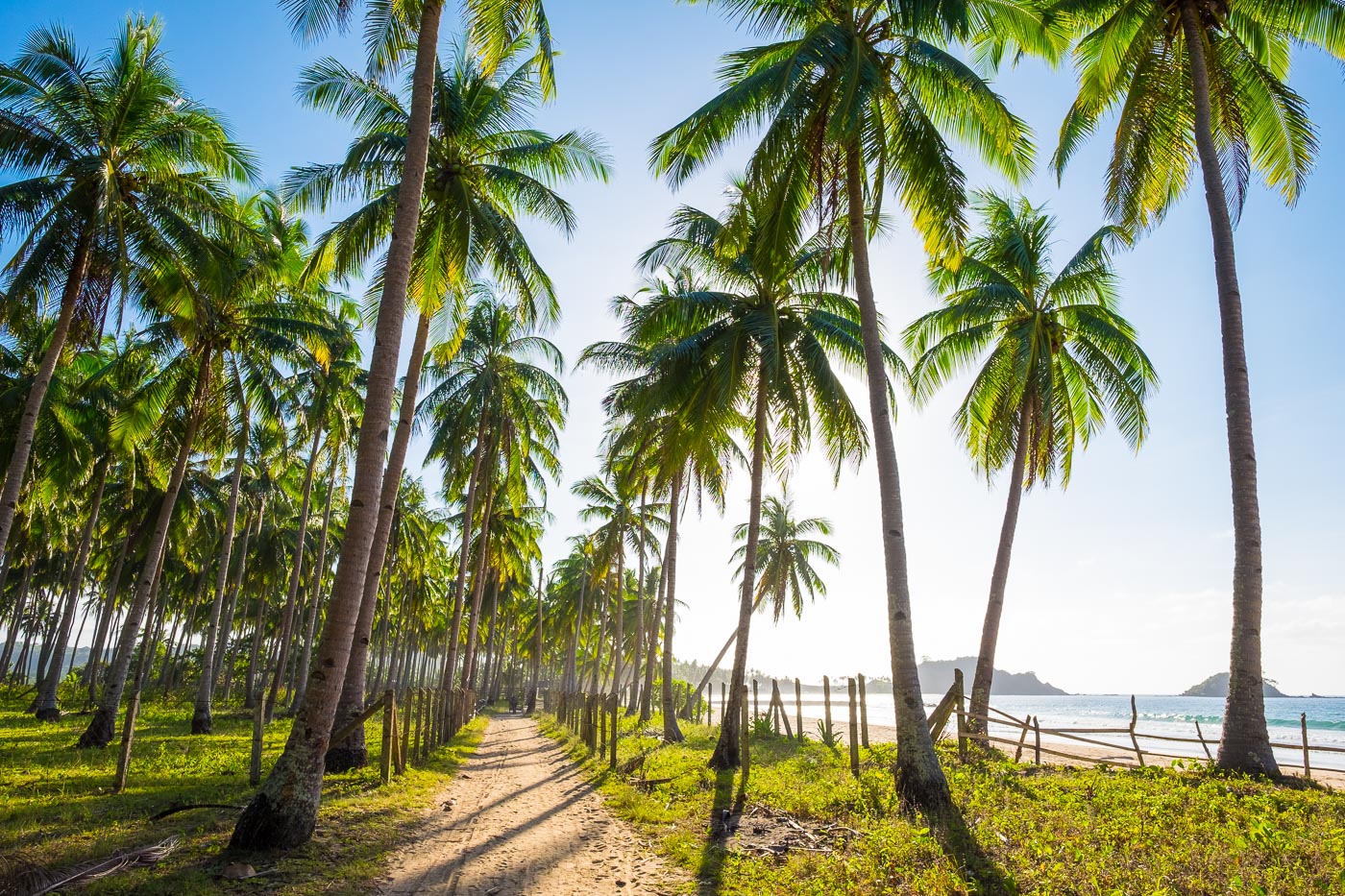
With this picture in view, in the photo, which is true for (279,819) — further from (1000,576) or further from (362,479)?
(1000,576)

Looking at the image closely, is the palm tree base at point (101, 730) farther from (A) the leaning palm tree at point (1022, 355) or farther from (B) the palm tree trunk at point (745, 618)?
(A) the leaning palm tree at point (1022, 355)

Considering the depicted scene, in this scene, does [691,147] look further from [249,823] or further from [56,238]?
[56,238]

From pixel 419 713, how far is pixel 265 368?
9425 mm

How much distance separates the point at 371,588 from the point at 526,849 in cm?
563

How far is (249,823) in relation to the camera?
21.5 ft

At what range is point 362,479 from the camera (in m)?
7.77

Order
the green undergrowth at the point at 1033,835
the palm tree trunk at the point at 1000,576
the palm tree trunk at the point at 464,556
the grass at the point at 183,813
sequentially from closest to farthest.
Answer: the green undergrowth at the point at 1033,835 < the grass at the point at 183,813 < the palm tree trunk at the point at 1000,576 < the palm tree trunk at the point at 464,556

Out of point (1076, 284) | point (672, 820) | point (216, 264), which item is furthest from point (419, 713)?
Result: point (1076, 284)

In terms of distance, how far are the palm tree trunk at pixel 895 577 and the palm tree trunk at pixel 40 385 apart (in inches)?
477

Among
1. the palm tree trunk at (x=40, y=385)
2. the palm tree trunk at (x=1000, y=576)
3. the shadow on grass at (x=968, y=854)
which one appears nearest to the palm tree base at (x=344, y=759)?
the palm tree trunk at (x=40, y=385)

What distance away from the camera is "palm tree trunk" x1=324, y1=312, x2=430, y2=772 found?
1173 centimetres

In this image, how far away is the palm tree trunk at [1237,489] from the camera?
9.93 meters

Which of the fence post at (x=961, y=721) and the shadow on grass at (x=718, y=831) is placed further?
the fence post at (x=961, y=721)

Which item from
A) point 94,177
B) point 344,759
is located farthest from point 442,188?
point 344,759
